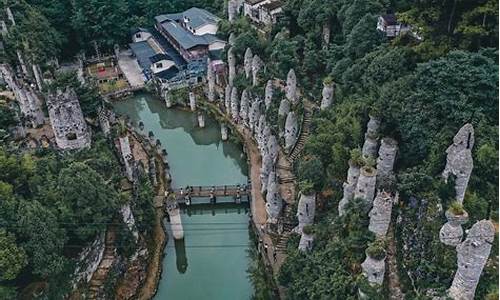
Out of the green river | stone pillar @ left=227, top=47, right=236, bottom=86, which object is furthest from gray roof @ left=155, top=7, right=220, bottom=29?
the green river

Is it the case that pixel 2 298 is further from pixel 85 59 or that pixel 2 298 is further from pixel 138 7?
pixel 138 7

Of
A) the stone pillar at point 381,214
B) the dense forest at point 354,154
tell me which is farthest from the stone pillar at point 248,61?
the stone pillar at point 381,214

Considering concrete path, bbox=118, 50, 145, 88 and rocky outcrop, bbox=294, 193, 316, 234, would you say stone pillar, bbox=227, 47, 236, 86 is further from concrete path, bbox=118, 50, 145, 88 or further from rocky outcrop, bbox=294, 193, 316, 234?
rocky outcrop, bbox=294, 193, 316, 234

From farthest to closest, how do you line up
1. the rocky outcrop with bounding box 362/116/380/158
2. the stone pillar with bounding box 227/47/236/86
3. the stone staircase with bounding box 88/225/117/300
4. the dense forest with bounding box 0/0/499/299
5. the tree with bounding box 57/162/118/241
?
the stone pillar with bounding box 227/47/236/86
the rocky outcrop with bounding box 362/116/380/158
the stone staircase with bounding box 88/225/117/300
the tree with bounding box 57/162/118/241
the dense forest with bounding box 0/0/499/299

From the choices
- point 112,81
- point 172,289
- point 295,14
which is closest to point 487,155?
point 172,289

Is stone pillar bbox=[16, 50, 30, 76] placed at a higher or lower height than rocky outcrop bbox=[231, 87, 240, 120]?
higher

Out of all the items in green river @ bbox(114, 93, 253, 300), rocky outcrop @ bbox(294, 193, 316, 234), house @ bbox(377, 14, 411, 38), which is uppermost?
house @ bbox(377, 14, 411, 38)

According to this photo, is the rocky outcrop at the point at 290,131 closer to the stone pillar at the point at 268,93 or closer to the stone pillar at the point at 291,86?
the stone pillar at the point at 291,86
